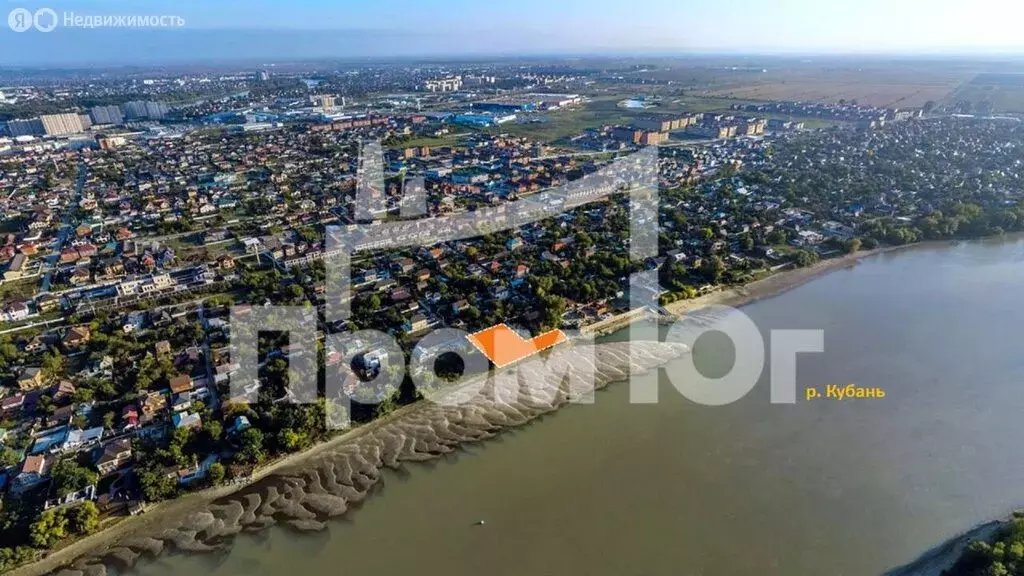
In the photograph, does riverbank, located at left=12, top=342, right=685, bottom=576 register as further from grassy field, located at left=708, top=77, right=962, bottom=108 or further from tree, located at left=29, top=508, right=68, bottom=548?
grassy field, located at left=708, top=77, right=962, bottom=108

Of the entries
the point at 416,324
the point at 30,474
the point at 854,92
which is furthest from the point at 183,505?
the point at 854,92

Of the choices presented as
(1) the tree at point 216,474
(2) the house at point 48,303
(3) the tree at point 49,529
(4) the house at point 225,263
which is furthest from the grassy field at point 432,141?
(3) the tree at point 49,529

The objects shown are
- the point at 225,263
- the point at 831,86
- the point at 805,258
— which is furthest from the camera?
the point at 831,86

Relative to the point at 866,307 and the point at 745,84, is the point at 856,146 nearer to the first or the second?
the point at 866,307

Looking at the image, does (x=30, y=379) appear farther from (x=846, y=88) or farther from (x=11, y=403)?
(x=846, y=88)

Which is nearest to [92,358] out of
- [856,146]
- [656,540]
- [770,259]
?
[656,540]

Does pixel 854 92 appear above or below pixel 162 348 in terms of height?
above
